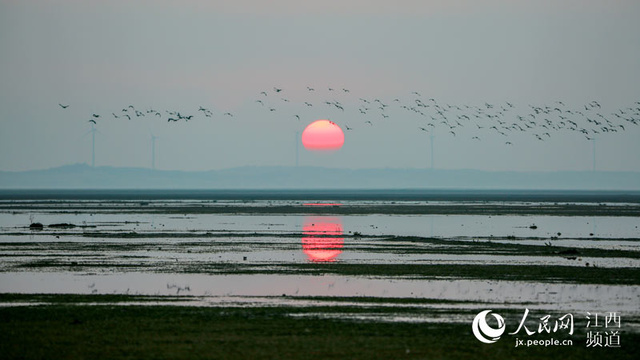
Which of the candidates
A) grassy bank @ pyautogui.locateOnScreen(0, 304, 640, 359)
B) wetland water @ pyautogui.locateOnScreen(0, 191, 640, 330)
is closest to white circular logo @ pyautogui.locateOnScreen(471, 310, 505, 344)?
grassy bank @ pyautogui.locateOnScreen(0, 304, 640, 359)

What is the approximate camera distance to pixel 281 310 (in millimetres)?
29344

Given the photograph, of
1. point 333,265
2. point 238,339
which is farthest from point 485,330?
point 333,265

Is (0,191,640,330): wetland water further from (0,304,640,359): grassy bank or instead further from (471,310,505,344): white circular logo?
(0,304,640,359): grassy bank

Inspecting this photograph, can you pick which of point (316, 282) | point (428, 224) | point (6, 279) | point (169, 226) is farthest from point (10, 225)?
point (316, 282)

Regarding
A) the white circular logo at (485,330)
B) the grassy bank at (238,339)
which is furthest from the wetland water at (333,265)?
the grassy bank at (238,339)

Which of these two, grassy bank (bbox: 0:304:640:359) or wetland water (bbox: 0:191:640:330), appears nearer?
grassy bank (bbox: 0:304:640:359)

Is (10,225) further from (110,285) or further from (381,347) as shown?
(381,347)

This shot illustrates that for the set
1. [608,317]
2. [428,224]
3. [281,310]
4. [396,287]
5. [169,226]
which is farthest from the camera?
[428,224]

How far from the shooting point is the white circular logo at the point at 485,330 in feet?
79.8

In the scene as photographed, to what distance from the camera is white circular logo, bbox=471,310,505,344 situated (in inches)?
958

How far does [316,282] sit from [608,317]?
12960 millimetres

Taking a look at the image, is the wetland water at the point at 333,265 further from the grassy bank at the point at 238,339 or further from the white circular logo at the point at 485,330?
the grassy bank at the point at 238,339

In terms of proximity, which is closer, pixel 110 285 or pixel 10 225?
pixel 110 285

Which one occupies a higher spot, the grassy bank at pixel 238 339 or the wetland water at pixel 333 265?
the wetland water at pixel 333 265
